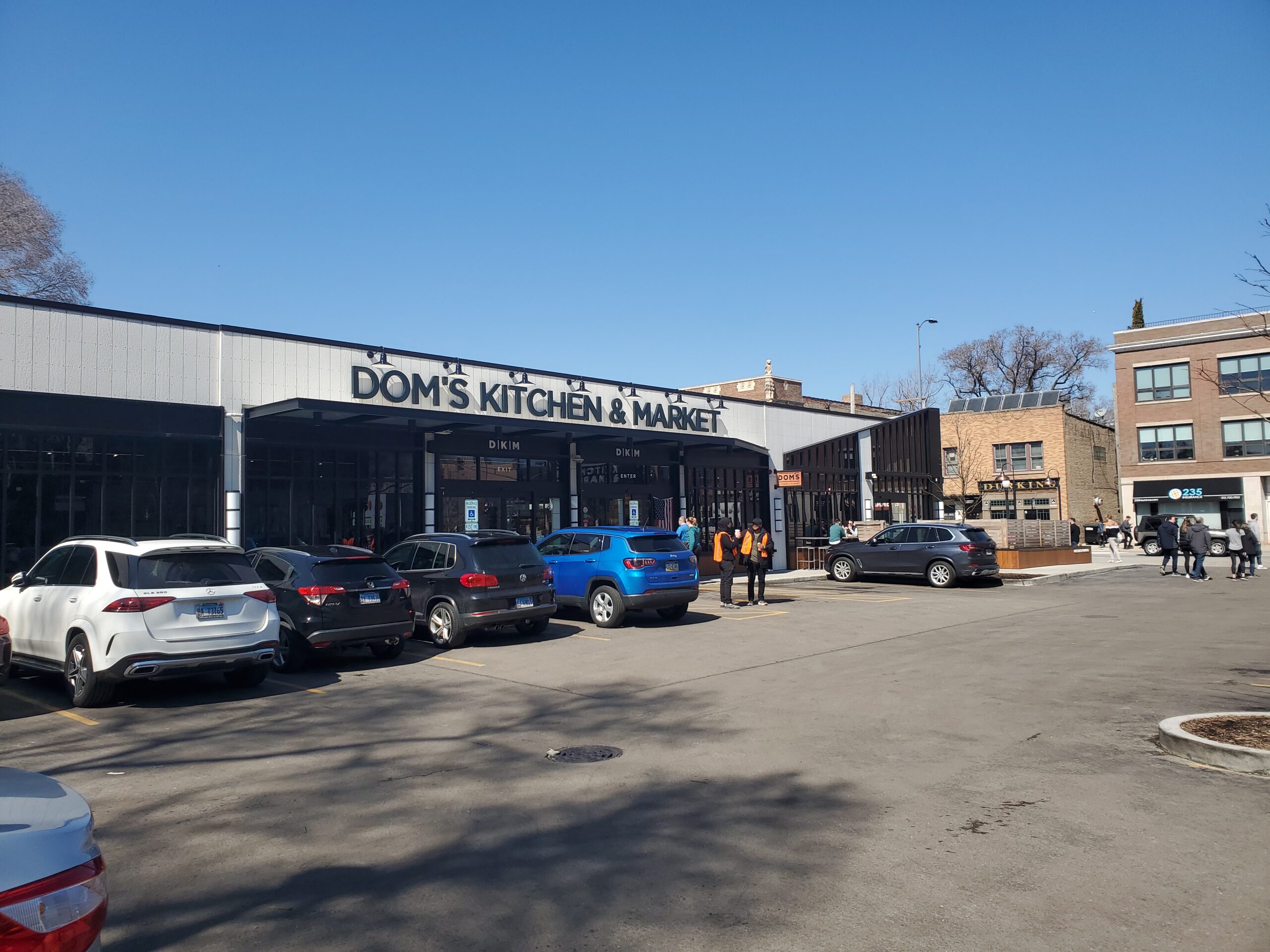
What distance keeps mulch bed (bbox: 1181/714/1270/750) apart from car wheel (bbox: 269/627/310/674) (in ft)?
31.9

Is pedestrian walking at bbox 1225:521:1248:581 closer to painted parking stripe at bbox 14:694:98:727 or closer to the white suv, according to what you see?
the white suv

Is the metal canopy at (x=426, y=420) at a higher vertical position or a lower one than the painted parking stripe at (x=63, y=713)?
higher

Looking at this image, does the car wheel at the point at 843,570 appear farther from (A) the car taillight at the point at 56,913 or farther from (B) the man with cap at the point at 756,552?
(A) the car taillight at the point at 56,913

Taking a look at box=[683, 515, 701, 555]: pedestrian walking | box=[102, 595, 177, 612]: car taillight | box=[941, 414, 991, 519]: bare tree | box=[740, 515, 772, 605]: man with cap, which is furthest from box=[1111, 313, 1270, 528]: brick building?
box=[102, 595, 177, 612]: car taillight

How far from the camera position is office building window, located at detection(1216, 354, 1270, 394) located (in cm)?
5031

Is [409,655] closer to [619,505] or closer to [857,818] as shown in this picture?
[857,818]

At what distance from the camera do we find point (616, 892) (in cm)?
477

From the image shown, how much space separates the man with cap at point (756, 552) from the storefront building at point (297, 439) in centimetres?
586

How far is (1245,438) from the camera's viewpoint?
171 feet

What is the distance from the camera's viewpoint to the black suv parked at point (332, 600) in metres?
12.0

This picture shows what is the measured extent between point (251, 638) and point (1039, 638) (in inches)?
431

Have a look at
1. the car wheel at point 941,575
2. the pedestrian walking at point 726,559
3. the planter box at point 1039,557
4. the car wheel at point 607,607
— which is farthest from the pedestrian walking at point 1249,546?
the car wheel at point 607,607

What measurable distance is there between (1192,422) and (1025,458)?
9746 mm

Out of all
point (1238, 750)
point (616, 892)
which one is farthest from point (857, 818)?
point (1238, 750)
